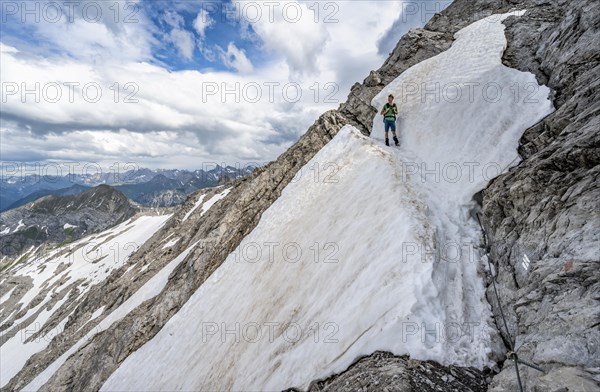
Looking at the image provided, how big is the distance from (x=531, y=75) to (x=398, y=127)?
9.58 meters

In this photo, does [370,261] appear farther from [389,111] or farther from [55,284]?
[55,284]

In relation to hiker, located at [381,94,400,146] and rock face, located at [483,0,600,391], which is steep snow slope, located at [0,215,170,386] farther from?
rock face, located at [483,0,600,391]

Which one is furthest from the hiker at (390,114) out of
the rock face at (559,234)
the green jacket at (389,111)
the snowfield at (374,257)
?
the rock face at (559,234)

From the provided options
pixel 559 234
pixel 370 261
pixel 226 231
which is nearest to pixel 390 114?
pixel 370 261

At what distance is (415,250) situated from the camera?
1354cm

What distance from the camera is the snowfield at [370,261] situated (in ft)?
37.8

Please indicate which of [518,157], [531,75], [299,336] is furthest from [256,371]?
[531,75]

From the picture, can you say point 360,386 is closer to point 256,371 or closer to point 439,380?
point 439,380

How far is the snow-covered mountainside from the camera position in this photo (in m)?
9.27

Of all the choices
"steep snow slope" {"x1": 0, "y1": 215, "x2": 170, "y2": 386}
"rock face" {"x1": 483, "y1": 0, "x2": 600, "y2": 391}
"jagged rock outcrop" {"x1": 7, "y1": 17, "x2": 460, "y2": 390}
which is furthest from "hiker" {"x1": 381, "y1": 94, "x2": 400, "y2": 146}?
"steep snow slope" {"x1": 0, "y1": 215, "x2": 170, "y2": 386}

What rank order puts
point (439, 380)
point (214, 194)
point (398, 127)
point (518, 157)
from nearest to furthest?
point (439, 380), point (518, 157), point (398, 127), point (214, 194)

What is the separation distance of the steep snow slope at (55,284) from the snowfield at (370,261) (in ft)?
183

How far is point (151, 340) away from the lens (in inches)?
1030

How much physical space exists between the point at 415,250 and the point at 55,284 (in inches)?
5316
